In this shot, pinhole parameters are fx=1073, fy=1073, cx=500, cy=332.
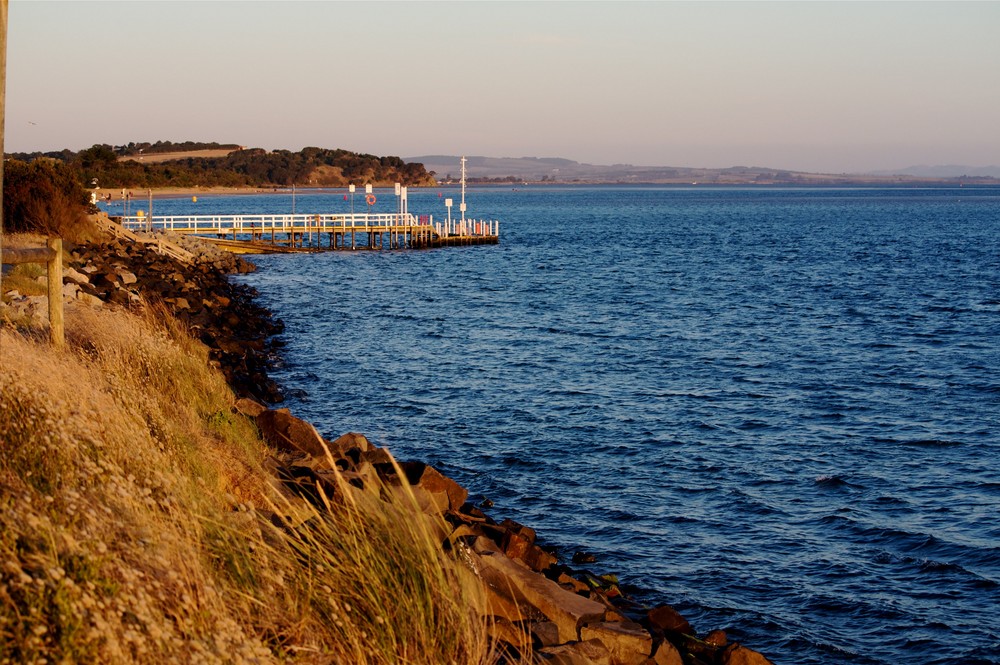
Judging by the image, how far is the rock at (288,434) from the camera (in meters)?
11.8

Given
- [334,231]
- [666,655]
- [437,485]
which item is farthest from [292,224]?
[666,655]

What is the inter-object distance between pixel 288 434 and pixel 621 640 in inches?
Result: 214

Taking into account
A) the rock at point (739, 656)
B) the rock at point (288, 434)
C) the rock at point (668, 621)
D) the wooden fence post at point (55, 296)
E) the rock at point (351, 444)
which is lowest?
the rock at point (668, 621)

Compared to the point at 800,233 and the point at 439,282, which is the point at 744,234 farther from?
the point at 439,282

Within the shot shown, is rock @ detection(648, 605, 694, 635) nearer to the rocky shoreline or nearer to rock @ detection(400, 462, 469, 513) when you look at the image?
the rocky shoreline

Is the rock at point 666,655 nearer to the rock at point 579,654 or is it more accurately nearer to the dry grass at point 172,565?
the rock at point 579,654

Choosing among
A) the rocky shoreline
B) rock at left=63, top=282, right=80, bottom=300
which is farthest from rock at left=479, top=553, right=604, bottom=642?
rock at left=63, top=282, right=80, bottom=300

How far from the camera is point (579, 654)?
6930 millimetres

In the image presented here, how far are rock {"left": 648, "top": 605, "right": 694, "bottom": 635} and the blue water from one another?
746 millimetres

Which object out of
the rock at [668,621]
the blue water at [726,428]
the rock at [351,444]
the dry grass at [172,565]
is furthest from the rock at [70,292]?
the rock at [668,621]

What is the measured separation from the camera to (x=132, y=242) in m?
40.0

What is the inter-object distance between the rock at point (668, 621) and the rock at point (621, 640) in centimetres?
142

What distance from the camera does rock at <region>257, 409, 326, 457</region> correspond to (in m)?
11.8

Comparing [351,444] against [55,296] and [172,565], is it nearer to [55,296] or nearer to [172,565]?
A: [55,296]
